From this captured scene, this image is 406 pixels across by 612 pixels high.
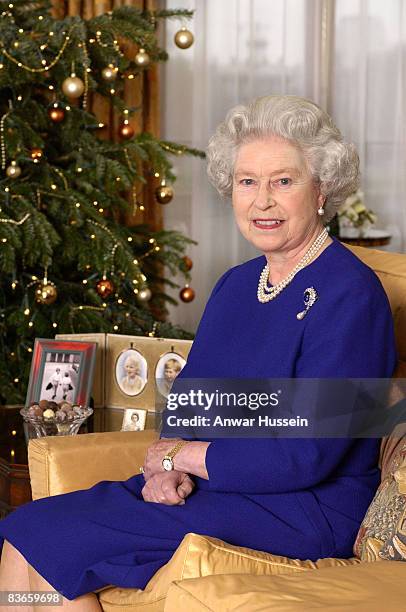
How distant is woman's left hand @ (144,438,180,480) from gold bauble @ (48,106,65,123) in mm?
2002

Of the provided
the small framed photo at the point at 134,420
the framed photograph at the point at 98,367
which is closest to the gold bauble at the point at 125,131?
the framed photograph at the point at 98,367

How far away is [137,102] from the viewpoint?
4.84 meters

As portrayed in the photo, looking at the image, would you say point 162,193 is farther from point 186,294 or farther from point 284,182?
point 284,182

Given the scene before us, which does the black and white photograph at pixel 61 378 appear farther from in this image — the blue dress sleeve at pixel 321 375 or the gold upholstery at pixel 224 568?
the blue dress sleeve at pixel 321 375

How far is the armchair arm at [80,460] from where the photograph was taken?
8.07 ft

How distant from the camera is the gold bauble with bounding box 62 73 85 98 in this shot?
3.81 meters

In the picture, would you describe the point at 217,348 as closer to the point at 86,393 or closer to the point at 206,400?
the point at 206,400

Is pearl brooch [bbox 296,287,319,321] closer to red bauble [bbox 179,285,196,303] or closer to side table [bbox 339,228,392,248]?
red bauble [bbox 179,285,196,303]

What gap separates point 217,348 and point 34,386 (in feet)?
2.53

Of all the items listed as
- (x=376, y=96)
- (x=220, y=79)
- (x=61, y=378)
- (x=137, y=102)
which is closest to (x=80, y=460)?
(x=61, y=378)

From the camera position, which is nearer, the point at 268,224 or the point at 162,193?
the point at 268,224

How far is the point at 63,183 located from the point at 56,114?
0.86ft

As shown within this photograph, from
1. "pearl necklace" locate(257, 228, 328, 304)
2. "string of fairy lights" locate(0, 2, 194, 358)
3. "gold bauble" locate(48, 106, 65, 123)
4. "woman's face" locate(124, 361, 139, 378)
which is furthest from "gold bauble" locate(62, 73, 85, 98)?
"pearl necklace" locate(257, 228, 328, 304)

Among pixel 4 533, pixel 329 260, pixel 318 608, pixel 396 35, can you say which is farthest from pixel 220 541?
pixel 396 35
